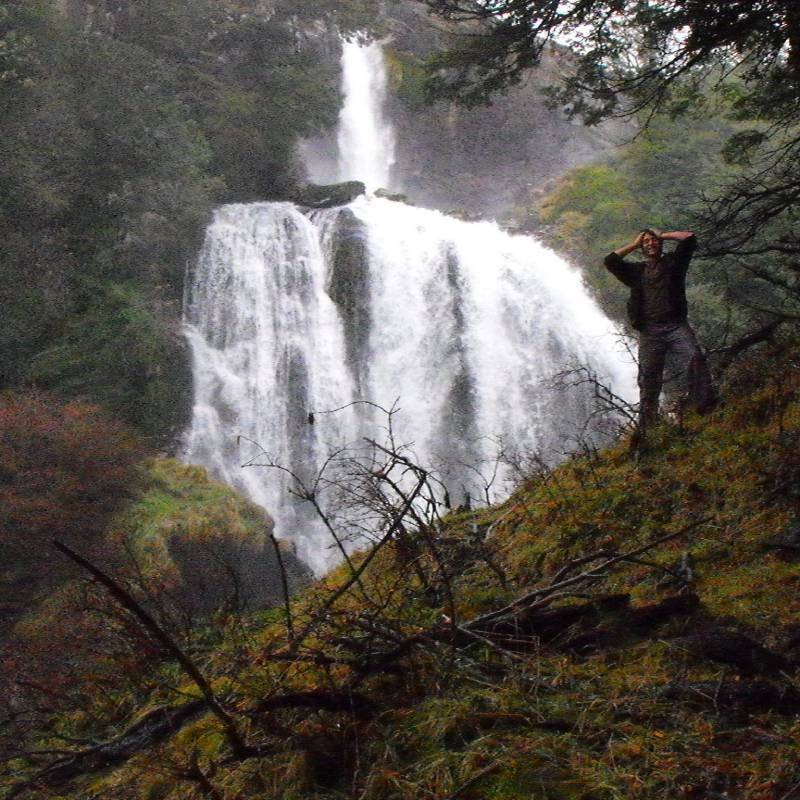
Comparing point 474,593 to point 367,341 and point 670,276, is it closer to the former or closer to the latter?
point 670,276

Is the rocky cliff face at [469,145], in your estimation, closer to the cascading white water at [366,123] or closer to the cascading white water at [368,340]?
the cascading white water at [366,123]

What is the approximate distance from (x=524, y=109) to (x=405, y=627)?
118 ft

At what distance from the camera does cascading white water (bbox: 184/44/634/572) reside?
18.0 m

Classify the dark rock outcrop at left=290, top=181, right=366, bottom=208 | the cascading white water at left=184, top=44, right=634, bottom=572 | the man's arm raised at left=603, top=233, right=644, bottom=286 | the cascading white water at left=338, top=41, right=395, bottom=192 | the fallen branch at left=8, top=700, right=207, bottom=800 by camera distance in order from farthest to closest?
A: the cascading white water at left=338, top=41, right=395, bottom=192
the dark rock outcrop at left=290, top=181, right=366, bottom=208
the cascading white water at left=184, top=44, right=634, bottom=572
the man's arm raised at left=603, top=233, right=644, bottom=286
the fallen branch at left=8, top=700, right=207, bottom=800

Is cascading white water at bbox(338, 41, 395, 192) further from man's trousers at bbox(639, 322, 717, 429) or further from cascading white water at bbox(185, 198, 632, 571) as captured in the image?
man's trousers at bbox(639, 322, 717, 429)

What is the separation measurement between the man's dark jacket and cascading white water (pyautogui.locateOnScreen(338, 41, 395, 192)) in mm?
30653

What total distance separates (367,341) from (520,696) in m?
18.1

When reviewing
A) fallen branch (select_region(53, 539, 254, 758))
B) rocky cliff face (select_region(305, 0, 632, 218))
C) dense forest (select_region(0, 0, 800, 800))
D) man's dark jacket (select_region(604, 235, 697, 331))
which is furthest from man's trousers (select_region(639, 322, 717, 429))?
rocky cliff face (select_region(305, 0, 632, 218))

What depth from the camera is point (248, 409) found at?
18000 mm

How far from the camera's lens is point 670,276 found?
5.27 m

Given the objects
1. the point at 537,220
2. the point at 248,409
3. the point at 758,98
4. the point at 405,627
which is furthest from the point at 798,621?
the point at 537,220

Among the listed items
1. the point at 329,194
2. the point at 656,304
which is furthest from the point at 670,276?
the point at 329,194

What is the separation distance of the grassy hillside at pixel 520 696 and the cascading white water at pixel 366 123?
3364cm

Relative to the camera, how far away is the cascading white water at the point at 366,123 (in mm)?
34594
